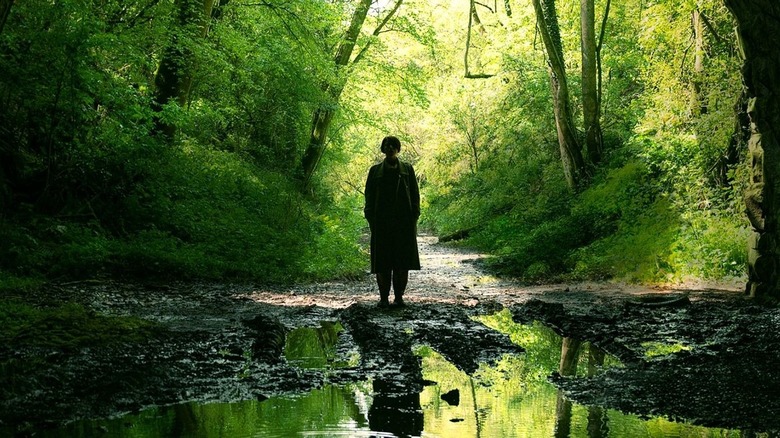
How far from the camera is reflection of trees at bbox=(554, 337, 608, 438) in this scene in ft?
12.9

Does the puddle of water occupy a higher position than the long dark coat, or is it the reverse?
the long dark coat

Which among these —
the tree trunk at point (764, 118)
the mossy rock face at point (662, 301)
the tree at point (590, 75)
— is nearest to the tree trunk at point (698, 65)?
the tree at point (590, 75)

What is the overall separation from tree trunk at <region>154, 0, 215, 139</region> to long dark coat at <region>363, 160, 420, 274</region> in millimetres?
7751

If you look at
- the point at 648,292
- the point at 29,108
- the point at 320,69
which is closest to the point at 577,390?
the point at 648,292

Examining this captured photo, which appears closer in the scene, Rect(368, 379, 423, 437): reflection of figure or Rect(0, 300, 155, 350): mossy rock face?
Rect(368, 379, 423, 437): reflection of figure

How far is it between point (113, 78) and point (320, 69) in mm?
7862

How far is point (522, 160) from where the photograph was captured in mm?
27156

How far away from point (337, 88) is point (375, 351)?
57.7ft

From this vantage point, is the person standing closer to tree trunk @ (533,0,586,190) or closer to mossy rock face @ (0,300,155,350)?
mossy rock face @ (0,300,155,350)

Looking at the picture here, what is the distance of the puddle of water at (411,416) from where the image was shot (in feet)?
12.7

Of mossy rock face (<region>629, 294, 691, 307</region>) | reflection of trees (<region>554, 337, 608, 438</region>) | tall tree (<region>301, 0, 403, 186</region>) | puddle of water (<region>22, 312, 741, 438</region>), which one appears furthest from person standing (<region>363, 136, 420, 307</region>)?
tall tree (<region>301, 0, 403, 186</region>)

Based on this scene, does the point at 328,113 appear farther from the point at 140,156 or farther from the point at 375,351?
the point at 375,351

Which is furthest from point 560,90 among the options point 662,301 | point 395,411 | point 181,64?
point 395,411

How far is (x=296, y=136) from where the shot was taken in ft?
79.3
